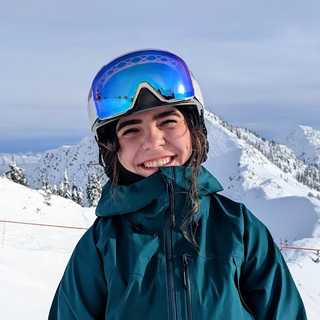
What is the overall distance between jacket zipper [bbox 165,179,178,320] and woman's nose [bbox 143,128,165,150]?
0.18m

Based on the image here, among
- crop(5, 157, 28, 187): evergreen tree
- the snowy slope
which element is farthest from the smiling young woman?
crop(5, 157, 28, 187): evergreen tree

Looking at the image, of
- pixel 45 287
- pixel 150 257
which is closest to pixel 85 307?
pixel 150 257

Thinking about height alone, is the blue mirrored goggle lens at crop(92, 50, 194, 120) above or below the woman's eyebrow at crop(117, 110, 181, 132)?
above

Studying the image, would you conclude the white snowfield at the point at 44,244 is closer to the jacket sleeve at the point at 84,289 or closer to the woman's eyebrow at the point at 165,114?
the jacket sleeve at the point at 84,289

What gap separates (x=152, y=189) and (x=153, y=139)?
24 cm

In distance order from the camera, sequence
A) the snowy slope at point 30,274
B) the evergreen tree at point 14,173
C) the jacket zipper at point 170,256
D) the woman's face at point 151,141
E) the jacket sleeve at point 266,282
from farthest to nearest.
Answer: the evergreen tree at point 14,173 → the snowy slope at point 30,274 → the woman's face at point 151,141 → the jacket sleeve at point 266,282 → the jacket zipper at point 170,256

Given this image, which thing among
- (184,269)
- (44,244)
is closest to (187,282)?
(184,269)

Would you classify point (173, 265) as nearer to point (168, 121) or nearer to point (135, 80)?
point (168, 121)

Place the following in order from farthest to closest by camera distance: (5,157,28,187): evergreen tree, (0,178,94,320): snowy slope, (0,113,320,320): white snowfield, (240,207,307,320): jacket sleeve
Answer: (5,157,28,187): evergreen tree, (0,113,320,320): white snowfield, (0,178,94,320): snowy slope, (240,207,307,320): jacket sleeve

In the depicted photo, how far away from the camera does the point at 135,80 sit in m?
1.74

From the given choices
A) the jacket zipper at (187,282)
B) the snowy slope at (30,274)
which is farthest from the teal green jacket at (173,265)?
the snowy slope at (30,274)

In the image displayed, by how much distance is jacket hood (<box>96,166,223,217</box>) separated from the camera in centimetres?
159

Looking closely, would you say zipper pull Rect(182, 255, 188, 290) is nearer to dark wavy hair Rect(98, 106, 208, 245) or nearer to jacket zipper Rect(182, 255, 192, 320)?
jacket zipper Rect(182, 255, 192, 320)

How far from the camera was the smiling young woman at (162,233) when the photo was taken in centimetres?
146
